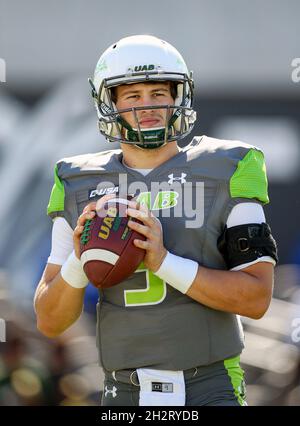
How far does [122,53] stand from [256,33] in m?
1.92

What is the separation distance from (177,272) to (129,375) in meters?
0.37

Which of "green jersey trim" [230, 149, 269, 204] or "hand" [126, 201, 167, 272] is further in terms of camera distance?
"green jersey trim" [230, 149, 269, 204]

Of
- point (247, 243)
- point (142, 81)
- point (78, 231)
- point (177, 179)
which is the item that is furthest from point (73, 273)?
point (142, 81)

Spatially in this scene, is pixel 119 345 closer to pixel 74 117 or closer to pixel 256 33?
pixel 74 117

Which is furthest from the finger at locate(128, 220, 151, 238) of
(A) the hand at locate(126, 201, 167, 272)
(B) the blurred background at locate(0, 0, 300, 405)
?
(B) the blurred background at locate(0, 0, 300, 405)

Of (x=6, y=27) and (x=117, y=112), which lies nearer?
(x=117, y=112)

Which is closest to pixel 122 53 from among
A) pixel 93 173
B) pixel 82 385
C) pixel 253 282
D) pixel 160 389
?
pixel 93 173

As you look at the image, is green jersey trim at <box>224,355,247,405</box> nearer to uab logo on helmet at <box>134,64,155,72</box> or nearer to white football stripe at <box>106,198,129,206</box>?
white football stripe at <box>106,198,129,206</box>

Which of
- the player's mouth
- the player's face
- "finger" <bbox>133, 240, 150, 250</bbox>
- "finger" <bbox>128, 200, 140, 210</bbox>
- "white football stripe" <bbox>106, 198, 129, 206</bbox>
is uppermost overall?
the player's face

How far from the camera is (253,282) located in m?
2.61

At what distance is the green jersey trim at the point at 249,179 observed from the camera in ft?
8.86

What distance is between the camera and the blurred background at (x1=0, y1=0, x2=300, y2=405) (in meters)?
4.56

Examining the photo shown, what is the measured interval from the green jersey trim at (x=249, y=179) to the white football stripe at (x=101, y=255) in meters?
0.44

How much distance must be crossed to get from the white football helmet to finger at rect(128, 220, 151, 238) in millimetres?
355
